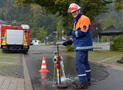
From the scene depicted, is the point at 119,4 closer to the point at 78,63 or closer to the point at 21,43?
the point at 21,43

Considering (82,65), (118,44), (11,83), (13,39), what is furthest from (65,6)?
(82,65)

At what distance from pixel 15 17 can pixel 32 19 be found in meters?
11.5

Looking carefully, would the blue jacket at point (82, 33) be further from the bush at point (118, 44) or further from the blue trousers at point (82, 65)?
the bush at point (118, 44)

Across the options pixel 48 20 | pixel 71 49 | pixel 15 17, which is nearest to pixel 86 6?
pixel 71 49

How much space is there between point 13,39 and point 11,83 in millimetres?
16144

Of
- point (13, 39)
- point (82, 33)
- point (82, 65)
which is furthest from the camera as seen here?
point (13, 39)

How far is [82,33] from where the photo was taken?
7.09 metres

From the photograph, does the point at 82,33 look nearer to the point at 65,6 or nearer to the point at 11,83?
the point at 11,83

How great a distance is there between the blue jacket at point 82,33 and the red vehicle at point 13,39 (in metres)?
16.9

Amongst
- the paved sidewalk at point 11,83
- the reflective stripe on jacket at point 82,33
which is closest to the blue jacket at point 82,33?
the reflective stripe on jacket at point 82,33

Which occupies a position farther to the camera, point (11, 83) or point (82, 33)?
point (11, 83)

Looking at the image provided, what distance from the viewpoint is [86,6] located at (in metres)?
22.5

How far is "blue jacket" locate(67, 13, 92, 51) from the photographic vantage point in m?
7.11

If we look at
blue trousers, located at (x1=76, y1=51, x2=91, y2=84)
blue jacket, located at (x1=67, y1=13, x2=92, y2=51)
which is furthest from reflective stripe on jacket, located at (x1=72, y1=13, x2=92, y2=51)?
blue trousers, located at (x1=76, y1=51, x2=91, y2=84)
